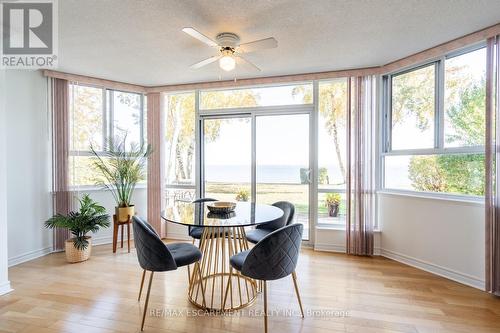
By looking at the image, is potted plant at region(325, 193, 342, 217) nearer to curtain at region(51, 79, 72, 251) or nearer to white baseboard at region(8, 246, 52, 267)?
curtain at region(51, 79, 72, 251)

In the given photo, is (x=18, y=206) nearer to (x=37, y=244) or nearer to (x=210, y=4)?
(x=37, y=244)

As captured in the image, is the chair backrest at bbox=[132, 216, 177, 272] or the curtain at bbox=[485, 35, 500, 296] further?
the curtain at bbox=[485, 35, 500, 296]

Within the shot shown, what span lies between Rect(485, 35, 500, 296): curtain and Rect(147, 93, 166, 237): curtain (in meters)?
4.19

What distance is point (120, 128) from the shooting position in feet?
14.0

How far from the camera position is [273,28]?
2430 millimetres

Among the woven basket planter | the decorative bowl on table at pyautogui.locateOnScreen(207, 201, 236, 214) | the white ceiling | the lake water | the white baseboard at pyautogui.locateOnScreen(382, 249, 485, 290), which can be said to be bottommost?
the white baseboard at pyautogui.locateOnScreen(382, 249, 485, 290)

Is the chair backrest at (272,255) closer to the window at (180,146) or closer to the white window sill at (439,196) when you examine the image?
the white window sill at (439,196)

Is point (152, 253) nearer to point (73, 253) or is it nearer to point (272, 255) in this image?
point (272, 255)

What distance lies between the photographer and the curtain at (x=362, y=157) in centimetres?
351

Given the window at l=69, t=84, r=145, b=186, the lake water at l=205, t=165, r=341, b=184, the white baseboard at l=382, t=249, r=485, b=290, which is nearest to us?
the white baseboard at l=382, t=249, r=485, b=290

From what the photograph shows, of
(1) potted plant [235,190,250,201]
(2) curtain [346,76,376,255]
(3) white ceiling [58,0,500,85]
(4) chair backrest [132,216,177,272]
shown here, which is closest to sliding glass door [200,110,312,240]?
(1) potted plant [235,190,250,201]

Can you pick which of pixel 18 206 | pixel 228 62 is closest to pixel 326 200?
pixel 228 62

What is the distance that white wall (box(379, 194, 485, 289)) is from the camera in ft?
8.69

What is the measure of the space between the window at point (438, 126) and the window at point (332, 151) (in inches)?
22.6
